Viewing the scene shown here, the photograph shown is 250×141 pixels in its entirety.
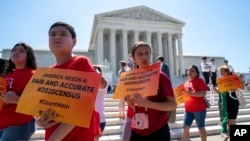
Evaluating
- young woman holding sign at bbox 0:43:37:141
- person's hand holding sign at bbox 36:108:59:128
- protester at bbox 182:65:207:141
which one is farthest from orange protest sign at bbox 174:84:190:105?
person's hand holding sign at bbox 36:108:59:128

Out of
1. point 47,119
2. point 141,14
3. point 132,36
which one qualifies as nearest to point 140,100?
point 47,119

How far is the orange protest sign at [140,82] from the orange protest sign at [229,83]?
12.5ft

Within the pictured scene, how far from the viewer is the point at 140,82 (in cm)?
225

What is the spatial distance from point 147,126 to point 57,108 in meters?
1.03

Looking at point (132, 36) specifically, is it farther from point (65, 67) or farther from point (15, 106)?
point (65, 67)

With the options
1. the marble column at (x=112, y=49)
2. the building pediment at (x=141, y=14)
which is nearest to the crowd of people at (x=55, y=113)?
the marble column at (x=112, y=49)

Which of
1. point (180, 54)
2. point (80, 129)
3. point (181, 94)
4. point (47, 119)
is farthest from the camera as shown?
point (180, 54)

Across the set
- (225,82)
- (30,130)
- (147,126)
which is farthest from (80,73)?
(225,82)

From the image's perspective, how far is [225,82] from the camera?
5.48 m

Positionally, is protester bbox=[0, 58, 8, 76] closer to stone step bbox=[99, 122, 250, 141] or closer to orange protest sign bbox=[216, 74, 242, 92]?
stone step bbox=[99, 122, 250, 141]

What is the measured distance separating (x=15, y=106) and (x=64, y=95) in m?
1.34

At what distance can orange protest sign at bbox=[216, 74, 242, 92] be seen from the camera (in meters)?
5.38

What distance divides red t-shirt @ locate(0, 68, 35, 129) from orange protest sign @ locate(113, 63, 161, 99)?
43.7 inches

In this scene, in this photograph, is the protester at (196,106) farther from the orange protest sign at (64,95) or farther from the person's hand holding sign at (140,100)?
the orange protest sign at (64,95)
